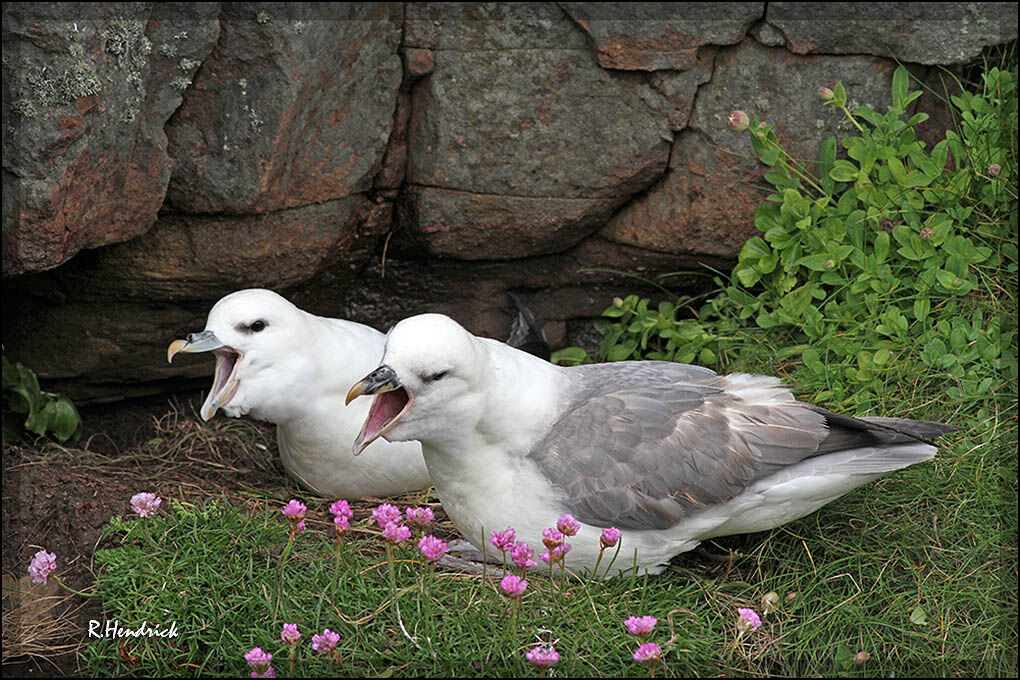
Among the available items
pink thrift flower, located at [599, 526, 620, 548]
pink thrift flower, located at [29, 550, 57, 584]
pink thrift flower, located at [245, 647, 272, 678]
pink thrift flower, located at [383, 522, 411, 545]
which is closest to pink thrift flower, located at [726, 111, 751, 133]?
pink thrift flower, located at [599, 526, 620, 548]

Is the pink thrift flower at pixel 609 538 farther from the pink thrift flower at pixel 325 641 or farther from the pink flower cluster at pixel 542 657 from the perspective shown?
the pink thrift flower at pixel 325 641

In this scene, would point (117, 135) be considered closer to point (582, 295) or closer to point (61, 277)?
point (61, 277)

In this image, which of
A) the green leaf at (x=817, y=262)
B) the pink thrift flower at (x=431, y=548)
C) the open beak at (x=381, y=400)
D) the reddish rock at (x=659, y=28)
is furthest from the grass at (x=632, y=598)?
the reddish rock at (x=659, y=28)

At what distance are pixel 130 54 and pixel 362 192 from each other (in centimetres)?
90

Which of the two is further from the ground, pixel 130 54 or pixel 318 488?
pixel 130 54

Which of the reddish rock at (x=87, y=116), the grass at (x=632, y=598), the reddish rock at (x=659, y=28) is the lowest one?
the grass at (x=632, y=598)

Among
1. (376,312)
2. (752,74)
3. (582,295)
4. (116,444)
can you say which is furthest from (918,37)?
(116,444)

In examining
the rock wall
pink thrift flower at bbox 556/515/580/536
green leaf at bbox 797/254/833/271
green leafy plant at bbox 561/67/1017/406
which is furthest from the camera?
green leaf at bbox 797/254/833/271

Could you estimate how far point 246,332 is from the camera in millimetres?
3219

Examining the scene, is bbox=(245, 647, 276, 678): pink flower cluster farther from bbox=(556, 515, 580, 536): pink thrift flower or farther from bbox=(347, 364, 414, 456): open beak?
bbox=(556, 515, 580, 536): pink thrift flower

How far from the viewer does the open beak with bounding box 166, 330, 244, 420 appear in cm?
313

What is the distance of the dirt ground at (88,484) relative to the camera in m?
2.71

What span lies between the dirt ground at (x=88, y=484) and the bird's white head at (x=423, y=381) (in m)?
0.85

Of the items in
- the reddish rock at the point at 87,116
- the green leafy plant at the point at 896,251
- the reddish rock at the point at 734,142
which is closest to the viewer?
the reddish rock at the point at 87,116
